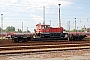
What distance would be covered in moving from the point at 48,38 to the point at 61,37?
8.39ft

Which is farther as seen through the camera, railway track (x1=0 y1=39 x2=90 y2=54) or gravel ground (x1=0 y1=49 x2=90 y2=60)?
railway track (x1=0 y1=39 x2=90 y2=54)

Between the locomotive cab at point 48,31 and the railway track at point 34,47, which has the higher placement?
the locomotive cab at point 48,31

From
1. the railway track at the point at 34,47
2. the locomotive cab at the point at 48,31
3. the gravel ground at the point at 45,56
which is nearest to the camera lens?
the gravel ground at the point at 45,56

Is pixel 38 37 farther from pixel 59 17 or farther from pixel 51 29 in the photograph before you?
pixel 59 17

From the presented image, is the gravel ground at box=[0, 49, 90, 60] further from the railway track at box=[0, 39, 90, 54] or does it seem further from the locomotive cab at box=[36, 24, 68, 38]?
the locomotive cab at box=[36, 24, 68, 38]

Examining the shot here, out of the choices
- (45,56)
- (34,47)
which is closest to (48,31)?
(34,47)

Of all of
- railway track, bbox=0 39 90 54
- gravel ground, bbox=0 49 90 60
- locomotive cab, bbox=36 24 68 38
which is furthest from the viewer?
locomotive cab, bbox=36 24 68 38

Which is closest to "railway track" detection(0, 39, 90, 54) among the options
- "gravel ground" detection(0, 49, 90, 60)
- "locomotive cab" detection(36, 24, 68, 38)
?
"gravel ground" detection(0, 49, 90, 60)

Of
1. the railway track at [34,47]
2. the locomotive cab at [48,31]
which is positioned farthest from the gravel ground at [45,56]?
the locomotive cab at [48,31]

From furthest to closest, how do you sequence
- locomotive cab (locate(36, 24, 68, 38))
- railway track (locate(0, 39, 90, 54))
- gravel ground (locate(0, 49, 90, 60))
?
locomotive cab (locate(36, 24, 68, 38)) < railway track (locate(0, 39, 90, 54)) < gravel ground (locate(0, 49, 90, 60))

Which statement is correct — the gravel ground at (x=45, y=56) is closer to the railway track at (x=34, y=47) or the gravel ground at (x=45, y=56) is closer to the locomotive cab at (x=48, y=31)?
the railway track at (x=34, y=47)

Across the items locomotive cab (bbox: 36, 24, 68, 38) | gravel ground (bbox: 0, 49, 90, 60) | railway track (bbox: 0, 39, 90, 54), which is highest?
locomotive cab (bbox: 36, 24, 68, 38)

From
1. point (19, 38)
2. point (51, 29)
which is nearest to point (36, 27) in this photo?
point (51, 29)

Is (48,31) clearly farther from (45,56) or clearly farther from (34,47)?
(45,56)
